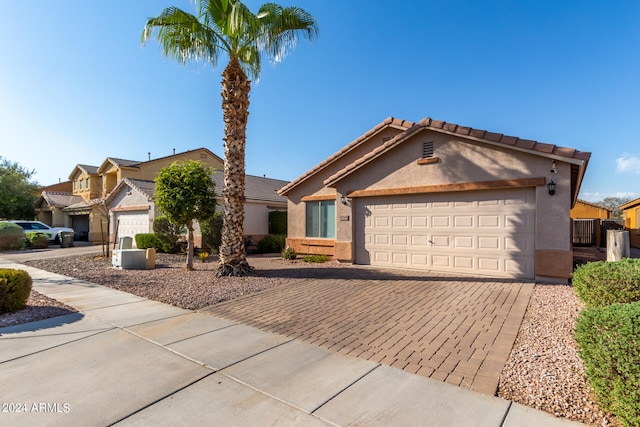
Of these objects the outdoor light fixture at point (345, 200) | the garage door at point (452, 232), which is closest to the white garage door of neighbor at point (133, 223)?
the outdoor light fixture at point (345, 200)

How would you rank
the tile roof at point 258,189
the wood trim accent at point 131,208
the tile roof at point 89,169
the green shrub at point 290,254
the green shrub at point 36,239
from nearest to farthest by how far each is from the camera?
1. the green shrub at point 290,254
2. the wood trim accent at point 131,208
3. the tile roof at point 258,189
4. the green shrub at point 36,239
5. the tile roof at point 89,169

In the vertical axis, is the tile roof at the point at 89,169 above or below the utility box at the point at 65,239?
above

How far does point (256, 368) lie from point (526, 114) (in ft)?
51.5

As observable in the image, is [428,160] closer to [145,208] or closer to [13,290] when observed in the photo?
[13,290]

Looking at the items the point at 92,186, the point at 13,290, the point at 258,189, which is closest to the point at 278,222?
the point at 258,189

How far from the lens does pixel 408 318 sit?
19.3 ft

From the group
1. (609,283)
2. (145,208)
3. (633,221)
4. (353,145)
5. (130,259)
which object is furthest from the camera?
(633,221)

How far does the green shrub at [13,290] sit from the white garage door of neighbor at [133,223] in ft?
43.9

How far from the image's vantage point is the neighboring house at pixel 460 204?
348 inches

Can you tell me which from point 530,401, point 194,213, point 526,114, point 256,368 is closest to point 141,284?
point 194,213

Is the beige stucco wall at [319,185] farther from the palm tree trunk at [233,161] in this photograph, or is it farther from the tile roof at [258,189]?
the palm tree trunk at [233,161]

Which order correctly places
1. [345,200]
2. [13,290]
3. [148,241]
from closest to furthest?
[13,290] → [345,200] → [148,241]

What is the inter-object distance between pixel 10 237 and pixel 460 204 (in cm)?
2638

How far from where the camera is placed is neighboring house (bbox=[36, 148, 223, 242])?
28.6 metres
